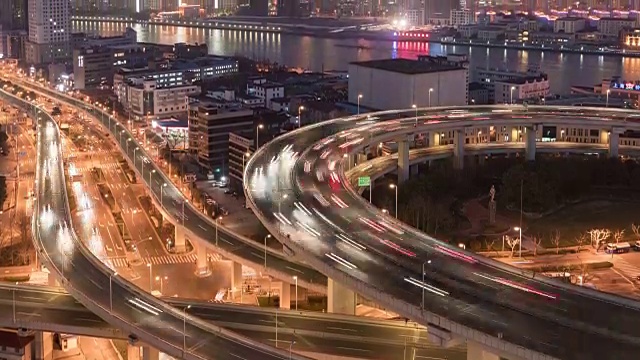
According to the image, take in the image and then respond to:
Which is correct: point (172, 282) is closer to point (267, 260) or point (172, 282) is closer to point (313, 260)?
point (267, 260)

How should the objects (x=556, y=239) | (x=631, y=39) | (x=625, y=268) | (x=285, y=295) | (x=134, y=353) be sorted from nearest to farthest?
(x=134, y=353) → (x=285, y=295) → (x=625, y=268) → (x=556, y=239) → (x=631, y=39)

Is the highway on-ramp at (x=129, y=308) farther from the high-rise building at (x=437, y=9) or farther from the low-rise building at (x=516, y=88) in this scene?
the high-rise building at (x=437, y=9)

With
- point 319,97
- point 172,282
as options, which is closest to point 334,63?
point 319,97

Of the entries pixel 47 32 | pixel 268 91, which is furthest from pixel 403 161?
pixel 47 32

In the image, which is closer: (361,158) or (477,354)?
(477,354)

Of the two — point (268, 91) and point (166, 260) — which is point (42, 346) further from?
point (268, 91)

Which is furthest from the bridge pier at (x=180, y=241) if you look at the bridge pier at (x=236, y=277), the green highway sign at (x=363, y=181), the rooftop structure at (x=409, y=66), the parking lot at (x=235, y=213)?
the rooftop structure at (x=409, y=66)

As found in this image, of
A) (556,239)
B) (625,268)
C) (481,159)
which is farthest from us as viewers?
(481,159)
